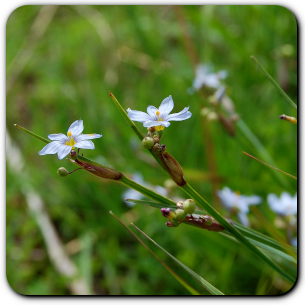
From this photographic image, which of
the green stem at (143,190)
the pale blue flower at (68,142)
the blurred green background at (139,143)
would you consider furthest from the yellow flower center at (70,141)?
the blurred green background at (139,143)

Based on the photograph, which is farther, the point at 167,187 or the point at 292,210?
the point at 167,187

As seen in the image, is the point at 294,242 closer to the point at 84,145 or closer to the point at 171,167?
the point at 171,167

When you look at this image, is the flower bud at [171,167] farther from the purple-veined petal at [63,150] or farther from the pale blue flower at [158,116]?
the purple-veined petal at [63,150]

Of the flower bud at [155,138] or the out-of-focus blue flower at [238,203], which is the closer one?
the flower bud at [155,138]
